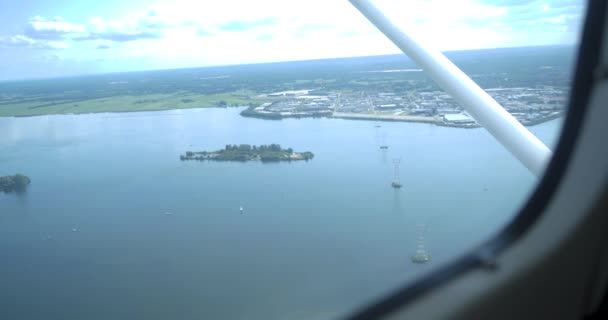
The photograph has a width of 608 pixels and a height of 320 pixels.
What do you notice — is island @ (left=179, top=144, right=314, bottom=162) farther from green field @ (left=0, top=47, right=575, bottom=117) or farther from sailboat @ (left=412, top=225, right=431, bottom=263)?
sailboat @ (left=412, top=225, right=431, bottom=263)

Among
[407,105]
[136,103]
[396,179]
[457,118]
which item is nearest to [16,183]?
[136,103]

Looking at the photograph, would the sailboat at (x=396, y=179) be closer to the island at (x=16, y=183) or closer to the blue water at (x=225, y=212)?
the blue water at (x=225, y=212)

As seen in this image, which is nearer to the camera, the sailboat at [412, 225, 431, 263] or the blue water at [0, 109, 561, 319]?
the sailboat at [412, 225, 431, 263]

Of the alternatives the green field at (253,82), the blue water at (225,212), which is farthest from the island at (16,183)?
the green field at (253,82)

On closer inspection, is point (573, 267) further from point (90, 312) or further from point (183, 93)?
point (183, 93)

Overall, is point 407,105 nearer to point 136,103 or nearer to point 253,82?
point 253,82

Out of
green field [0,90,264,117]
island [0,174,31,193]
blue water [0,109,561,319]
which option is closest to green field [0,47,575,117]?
green field [0,90,264,117]
